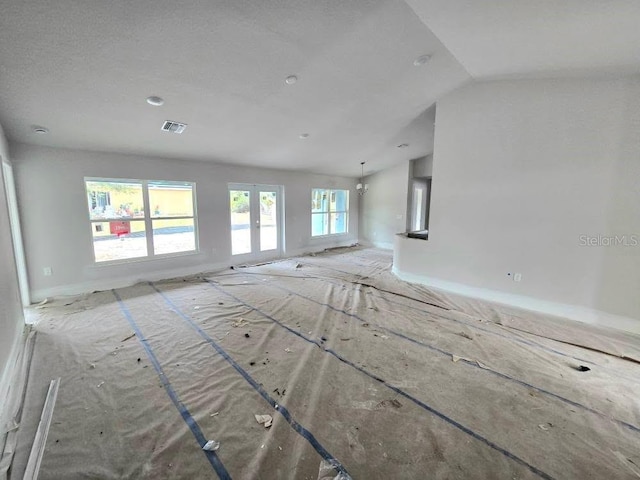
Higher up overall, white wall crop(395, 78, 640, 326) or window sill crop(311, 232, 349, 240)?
white wall crop(395, 78, 640, 326)

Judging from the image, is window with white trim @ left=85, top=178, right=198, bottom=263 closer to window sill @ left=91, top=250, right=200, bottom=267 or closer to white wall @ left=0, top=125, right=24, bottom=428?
window sill @ left=91, top=250, right=200, bottom=267

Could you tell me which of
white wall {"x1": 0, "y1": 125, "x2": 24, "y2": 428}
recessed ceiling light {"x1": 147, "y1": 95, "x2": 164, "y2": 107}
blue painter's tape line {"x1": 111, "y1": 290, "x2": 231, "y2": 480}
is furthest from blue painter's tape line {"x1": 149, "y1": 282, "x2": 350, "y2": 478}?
recessed ceiling light {"x1": 147, "y1": 95, "x2": 164, "y2": 107}

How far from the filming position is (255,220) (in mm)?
6613

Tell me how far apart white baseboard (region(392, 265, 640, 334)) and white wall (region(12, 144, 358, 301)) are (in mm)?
4432

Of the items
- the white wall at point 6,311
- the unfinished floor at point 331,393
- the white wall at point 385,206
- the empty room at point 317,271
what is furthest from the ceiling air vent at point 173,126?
the white wall at point 385,206

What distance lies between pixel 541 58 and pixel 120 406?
17.2ft

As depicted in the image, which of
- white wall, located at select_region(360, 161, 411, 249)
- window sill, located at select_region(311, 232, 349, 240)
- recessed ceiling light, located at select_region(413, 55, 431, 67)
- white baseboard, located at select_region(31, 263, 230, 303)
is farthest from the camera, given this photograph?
window sill, located at select_region(311, 232, 349, 240)

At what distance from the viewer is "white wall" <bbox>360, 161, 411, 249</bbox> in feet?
→ 26.1

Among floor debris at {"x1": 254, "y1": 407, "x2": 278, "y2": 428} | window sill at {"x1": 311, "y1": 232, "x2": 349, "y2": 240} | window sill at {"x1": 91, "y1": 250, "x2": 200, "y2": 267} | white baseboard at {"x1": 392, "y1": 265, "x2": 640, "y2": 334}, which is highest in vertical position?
window sill at {"x1": 311, "y1": 232, "x2": 349, "y2": 240}

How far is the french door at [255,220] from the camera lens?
6262 mm

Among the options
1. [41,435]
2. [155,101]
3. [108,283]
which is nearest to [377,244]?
[108,283]

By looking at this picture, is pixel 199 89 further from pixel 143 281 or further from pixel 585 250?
pixel 585 250

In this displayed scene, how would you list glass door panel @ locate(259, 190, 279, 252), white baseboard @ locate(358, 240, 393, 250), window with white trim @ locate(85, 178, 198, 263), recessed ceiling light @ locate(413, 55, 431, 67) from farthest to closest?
white baseboard @ locate(358, 240, 393, 250), glass door panel @ locate(259, 190, 279, 252), window with white trim @ locate(85, 178, 198, 263), recessed ceiling light @ locate(413, 55, 431, 67)

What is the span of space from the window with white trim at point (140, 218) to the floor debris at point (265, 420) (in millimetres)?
4300
